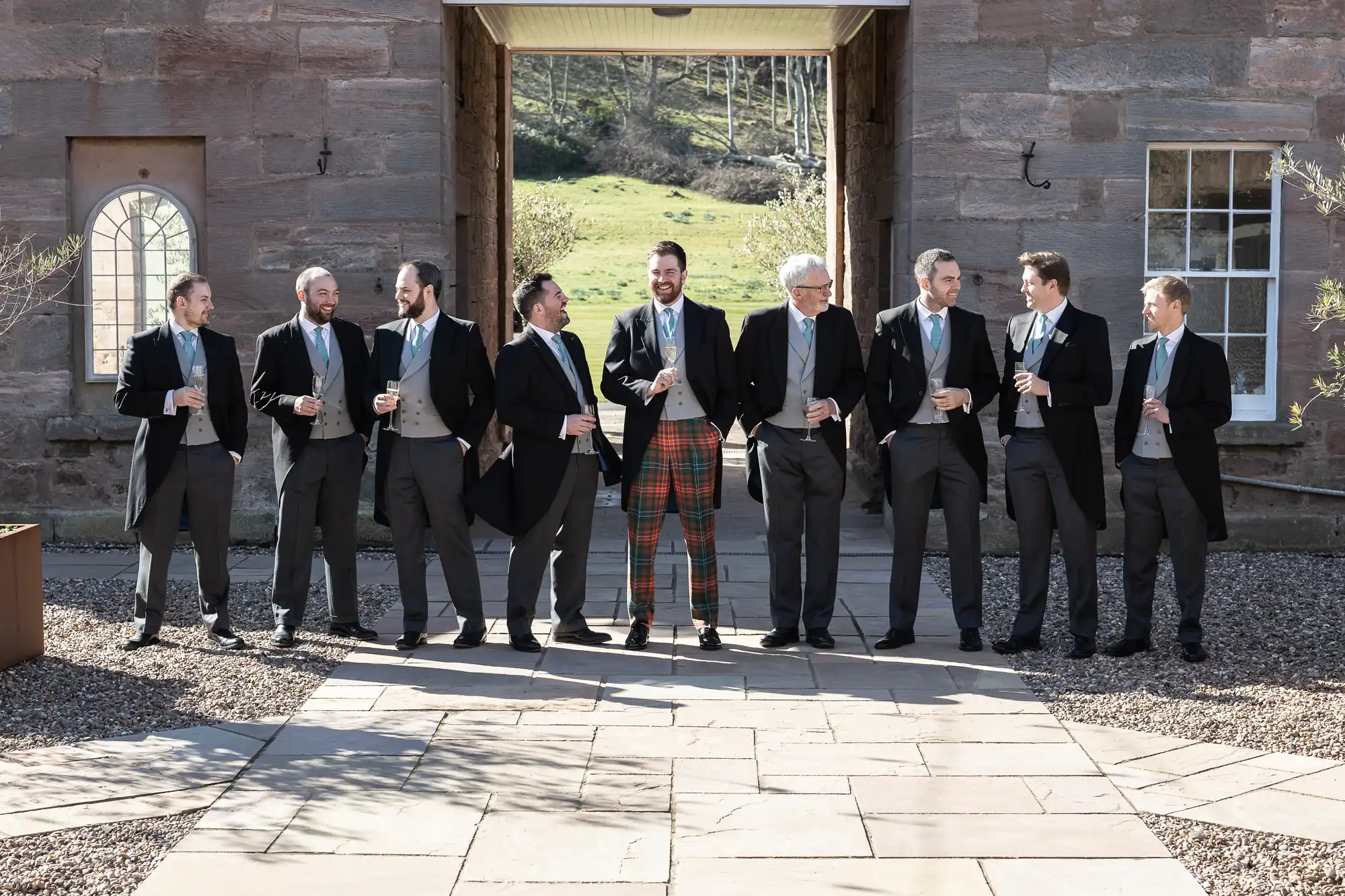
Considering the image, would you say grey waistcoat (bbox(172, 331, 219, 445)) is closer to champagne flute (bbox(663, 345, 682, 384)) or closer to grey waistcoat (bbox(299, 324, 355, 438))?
grey waistcoat (bbox(299, 324, 355, 438))

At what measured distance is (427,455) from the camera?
7.06 metres

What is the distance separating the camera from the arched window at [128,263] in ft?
33.4

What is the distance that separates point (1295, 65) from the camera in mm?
9789

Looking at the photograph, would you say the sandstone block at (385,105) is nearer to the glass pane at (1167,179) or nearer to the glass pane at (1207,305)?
the glass pane at (1167,179)

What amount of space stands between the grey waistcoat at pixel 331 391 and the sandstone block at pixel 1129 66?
5071 millimetres

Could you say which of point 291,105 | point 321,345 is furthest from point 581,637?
point 291,105

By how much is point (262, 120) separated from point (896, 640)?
545 centimetres

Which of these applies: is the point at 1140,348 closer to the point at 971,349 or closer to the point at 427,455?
the point at 971,349

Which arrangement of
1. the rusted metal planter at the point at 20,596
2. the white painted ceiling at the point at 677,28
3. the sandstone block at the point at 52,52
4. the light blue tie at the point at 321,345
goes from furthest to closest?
the white painted ceiling at the point at 677,28 < the sandstone block at the point at 52,52 < the light blue tie at the point at 321,345 < the rusted metal planter at the point at 20,596

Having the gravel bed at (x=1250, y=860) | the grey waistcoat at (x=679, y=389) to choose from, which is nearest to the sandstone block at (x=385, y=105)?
the grey waistcoat at (x=679, y=389)

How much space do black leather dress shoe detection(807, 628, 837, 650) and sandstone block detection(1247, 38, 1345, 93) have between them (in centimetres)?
508

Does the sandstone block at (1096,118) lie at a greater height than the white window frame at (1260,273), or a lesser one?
greater

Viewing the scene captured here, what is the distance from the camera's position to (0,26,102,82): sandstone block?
9.88 metres

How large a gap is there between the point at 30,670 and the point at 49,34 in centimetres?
502
